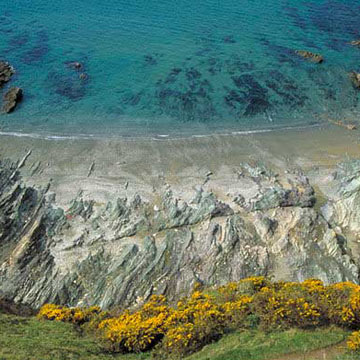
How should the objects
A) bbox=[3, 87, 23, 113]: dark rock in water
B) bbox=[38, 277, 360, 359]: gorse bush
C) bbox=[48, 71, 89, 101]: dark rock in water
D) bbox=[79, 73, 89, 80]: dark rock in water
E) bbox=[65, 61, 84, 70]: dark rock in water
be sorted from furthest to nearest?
1. bbox=[65, 61, 84, 70]: dark rock in water
2. bbox=[79, 73, 89, 80]: dark rock in water
3. bbox=[48, 71, 89, 101]: dark rock in water
4. bbox=[3, 87, 23, 113]: dark rock in water
5. bbox=[38, 277, 360, 359]: gorse bush

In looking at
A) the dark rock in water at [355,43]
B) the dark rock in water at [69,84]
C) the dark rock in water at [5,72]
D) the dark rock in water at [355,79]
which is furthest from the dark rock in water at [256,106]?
the dark rock in water at [5,72]

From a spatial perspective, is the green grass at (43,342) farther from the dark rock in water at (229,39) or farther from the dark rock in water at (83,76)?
the dark rock in water at (229,39)

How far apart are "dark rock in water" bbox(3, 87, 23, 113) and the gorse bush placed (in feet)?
105

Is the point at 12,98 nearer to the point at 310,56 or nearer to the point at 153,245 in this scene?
the point at 153,245

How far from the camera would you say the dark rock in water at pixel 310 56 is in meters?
62.6

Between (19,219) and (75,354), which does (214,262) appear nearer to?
(75,354)

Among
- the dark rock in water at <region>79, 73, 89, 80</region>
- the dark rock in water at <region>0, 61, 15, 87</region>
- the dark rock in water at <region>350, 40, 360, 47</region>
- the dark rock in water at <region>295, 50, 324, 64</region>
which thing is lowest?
the dark rock in water at <region>79, 73, 89, 80</region>

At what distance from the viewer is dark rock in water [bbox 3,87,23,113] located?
49737 millimetres

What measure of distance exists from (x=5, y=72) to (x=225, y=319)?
152 ft

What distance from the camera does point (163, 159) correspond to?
4331cm

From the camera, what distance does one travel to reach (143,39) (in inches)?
2596

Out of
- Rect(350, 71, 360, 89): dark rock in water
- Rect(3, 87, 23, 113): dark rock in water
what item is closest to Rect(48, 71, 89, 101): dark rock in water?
Rect(3, 87, 23, 113): dark rock in water

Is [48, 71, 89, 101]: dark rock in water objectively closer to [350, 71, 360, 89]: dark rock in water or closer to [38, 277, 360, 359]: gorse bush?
[38, 277, 360, 359]: gorse bush

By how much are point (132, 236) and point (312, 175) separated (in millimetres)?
19359
